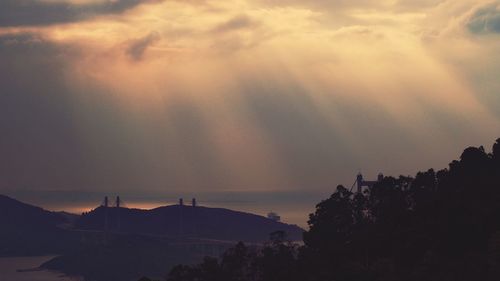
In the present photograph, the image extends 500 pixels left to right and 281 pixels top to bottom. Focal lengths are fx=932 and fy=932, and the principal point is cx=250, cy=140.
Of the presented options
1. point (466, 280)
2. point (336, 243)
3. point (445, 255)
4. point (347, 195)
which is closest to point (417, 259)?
point (445, 255)

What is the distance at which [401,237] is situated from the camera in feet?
230

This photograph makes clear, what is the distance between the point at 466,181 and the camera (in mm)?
81688

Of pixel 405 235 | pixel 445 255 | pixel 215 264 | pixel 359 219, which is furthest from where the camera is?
pixel 359 219

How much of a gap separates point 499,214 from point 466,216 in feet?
7.67

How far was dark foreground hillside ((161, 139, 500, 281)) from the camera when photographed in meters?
A: 61.8

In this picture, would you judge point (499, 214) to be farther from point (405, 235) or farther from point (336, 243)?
point (336, 243)

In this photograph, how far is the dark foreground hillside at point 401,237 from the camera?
61750 millimetres

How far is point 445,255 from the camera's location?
64.6m

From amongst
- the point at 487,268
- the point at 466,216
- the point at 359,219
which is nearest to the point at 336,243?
the point at 359,219

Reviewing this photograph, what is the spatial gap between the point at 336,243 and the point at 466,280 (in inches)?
1147

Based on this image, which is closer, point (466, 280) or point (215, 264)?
point (466, 280)

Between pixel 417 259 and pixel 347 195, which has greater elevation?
pixel 347 195

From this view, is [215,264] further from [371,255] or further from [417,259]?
[417,259]

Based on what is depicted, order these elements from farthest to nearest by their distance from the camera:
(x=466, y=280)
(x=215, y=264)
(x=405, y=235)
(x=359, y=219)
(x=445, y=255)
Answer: (x=359, y=219) < (x=215, y=264) < (x=405, y=235) < (x=445, y=255) < (x=466, y=280)
